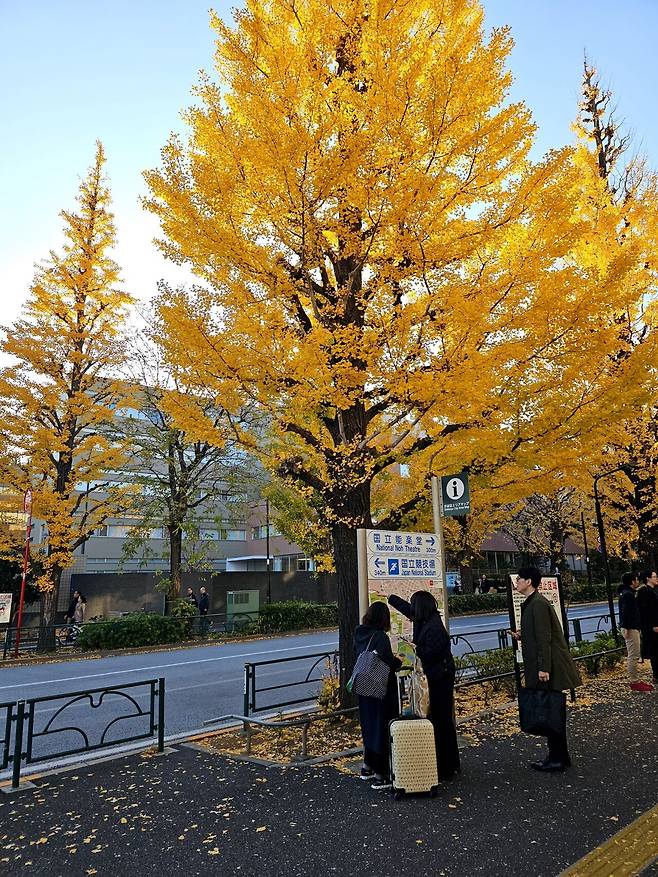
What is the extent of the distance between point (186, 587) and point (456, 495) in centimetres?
2422

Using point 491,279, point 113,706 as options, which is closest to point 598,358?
point 491,279

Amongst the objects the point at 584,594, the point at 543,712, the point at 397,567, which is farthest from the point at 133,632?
the point at 584,594

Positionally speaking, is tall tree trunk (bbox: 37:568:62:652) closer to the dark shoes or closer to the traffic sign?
the traffic sign

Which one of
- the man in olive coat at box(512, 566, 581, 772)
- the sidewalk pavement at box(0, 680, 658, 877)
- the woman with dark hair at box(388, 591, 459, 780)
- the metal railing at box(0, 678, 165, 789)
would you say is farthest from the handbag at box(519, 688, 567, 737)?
the metal railing at box(0, 678, 165, 789)

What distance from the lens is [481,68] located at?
21.1 ft

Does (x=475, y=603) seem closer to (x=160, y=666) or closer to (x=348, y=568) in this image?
(x=160, y=666)

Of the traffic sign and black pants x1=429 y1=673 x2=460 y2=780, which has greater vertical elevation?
the traffic sign

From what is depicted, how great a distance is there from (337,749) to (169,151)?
717 cm

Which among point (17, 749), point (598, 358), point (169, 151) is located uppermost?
point (169, 151)

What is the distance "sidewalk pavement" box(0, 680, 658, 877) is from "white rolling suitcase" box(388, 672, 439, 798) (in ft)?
0.34

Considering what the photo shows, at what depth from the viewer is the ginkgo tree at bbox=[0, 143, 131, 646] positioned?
16.8m

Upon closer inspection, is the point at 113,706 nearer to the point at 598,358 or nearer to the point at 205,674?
the point at 205,674

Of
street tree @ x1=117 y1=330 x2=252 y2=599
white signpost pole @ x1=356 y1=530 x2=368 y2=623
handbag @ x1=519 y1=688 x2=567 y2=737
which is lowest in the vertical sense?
handbag @ x1=519 y1=688 x2=567 y2=737

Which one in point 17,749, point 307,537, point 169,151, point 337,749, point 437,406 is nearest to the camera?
point 17,749
